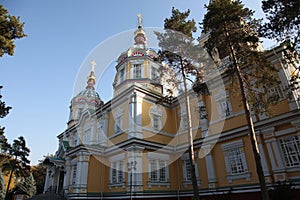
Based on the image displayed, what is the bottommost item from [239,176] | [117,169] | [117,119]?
[239,176]

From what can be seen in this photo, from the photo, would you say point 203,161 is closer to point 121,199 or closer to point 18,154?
point 121,199

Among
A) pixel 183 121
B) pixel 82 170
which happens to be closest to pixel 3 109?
pixel 82 170

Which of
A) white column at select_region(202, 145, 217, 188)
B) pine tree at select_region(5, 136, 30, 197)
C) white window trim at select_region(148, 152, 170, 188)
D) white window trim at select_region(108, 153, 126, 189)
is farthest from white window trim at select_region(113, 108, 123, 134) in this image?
pine tree at select_region(5, 136, 30, 197)

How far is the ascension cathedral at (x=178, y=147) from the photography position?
456 inches

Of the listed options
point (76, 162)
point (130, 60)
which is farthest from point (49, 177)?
point (130, 60)

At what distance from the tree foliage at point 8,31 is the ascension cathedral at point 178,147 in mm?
8350

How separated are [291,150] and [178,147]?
797 cm

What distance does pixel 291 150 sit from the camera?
36.7ft

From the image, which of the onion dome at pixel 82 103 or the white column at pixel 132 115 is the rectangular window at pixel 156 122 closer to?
the white column at pixel 132 115

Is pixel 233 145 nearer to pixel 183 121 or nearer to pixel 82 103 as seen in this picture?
pixel 183 121

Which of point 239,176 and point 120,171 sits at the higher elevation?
point 120,171

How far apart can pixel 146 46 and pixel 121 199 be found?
662 inches

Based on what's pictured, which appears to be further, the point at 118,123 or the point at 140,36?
the point at 140,36

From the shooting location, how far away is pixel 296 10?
27.0ft
